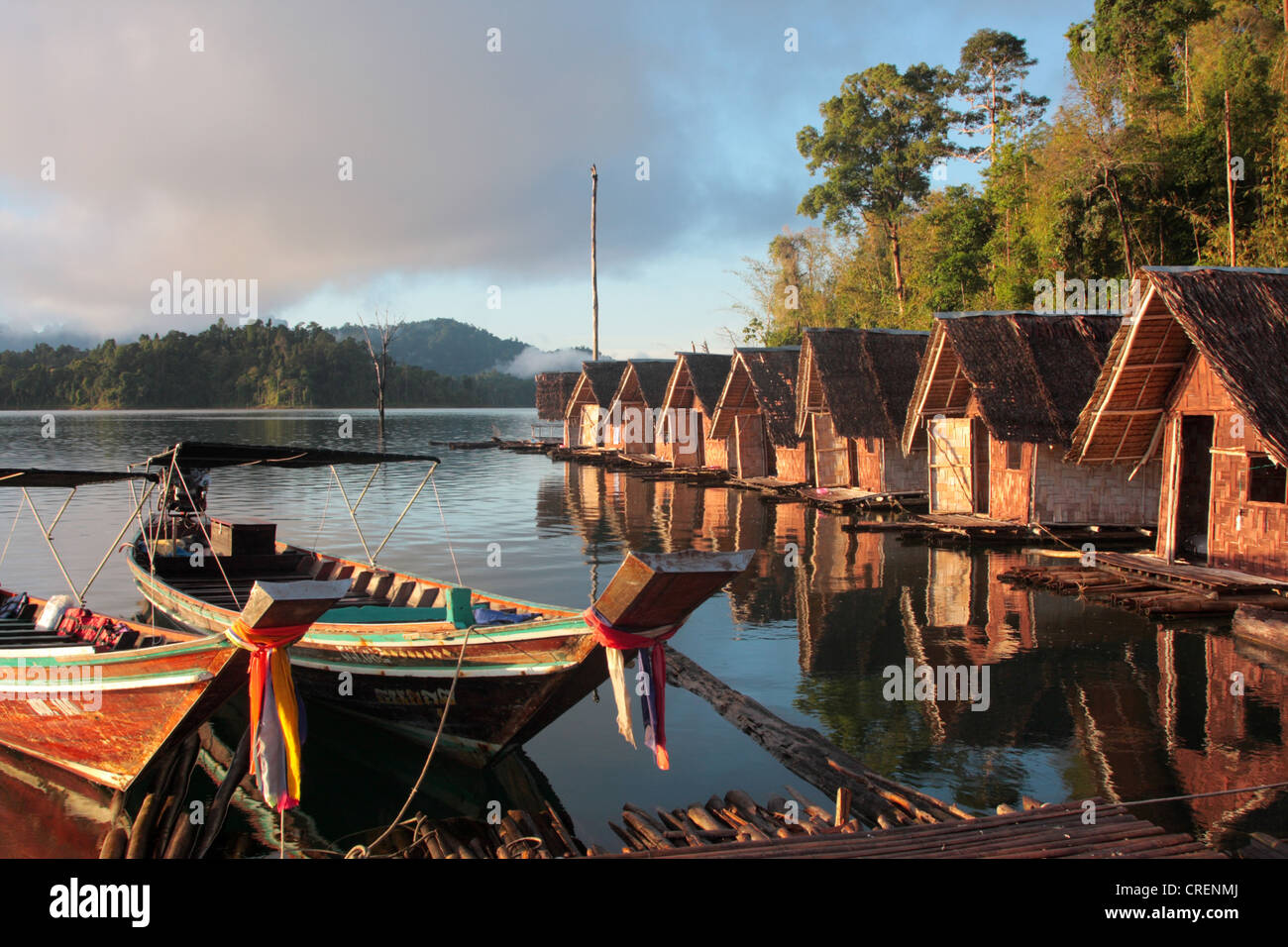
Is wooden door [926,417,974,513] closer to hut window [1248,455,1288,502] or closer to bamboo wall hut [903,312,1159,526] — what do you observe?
bamboo wall hut [903,312,1159,526]

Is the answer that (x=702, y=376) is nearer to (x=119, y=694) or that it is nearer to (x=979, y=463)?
(x=979, y=463)

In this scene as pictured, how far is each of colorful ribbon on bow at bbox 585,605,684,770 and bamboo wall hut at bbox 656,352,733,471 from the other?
85.2ft

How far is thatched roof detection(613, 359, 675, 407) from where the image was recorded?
39.2 meters

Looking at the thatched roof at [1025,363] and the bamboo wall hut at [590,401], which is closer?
the thatched roof at [1025,363]

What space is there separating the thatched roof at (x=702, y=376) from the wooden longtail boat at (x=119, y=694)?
24.8 meters

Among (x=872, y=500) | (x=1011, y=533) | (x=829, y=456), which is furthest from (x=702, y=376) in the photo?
(x=1011, y=533)

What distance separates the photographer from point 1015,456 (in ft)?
63.6

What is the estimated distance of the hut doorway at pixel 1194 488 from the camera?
14586mm

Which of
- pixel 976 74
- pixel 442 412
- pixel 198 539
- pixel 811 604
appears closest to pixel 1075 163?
pixel 976 74

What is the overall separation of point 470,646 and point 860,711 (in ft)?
13.2

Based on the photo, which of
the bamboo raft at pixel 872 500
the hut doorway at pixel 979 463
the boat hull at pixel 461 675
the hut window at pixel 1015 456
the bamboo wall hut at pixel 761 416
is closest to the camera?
the boat hull at pixel 461 675

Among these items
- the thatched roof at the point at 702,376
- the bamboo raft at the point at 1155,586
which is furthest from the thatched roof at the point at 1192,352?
the thatched roof at the point at 702,376

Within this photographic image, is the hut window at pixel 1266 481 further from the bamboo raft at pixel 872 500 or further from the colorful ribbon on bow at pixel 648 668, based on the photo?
the colorful ribbon on bow at pixel 648 668
